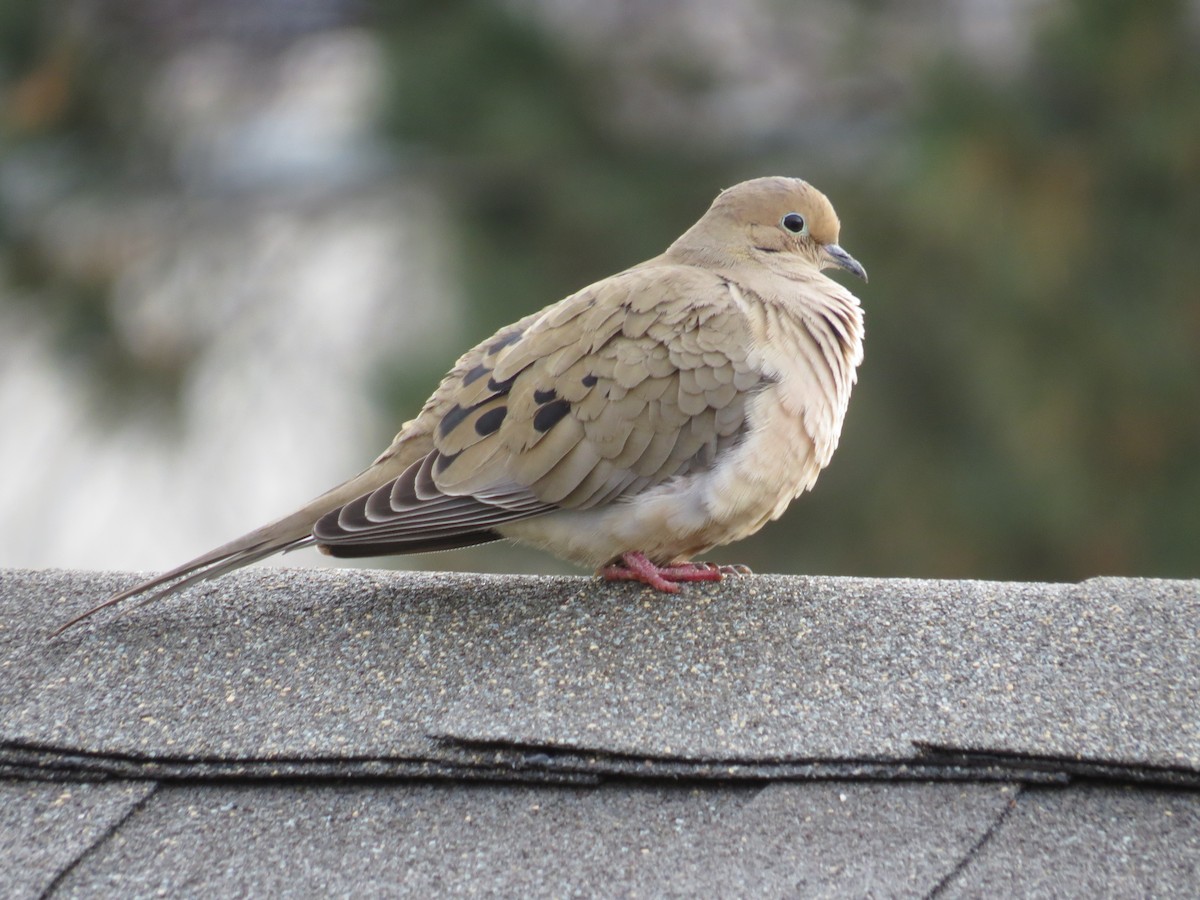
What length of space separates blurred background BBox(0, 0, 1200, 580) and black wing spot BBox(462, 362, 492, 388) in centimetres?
274

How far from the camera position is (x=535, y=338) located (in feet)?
9.34

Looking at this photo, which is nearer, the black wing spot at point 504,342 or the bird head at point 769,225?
the black wing spot at point 504,342

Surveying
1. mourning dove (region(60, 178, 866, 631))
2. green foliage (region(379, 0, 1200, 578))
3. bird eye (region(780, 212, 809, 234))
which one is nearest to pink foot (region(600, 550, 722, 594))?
mourning dove (region(60, 178, 866, 631))

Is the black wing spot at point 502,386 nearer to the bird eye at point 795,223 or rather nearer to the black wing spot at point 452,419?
the black wing spot at point 452,419

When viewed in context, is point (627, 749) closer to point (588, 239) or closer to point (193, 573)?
point (193, 573)

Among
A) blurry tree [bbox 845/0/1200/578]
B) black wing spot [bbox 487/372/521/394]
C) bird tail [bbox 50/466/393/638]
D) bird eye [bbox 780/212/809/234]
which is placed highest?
bird eye [bbox 780/212/809/234]

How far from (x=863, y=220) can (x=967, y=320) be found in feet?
1.99

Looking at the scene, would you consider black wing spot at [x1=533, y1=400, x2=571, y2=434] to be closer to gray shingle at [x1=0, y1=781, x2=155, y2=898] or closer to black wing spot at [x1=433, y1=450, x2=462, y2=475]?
black wing spot at [x1=433, y1=450, x2=462, y2=475]

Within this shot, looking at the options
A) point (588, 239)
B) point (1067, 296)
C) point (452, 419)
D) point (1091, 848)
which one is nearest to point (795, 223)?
point (452, 419)

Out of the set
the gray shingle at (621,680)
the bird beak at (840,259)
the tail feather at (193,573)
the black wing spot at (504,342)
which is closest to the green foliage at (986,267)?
the bird beak at (840,259)

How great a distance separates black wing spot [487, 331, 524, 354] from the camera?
2.96 meters

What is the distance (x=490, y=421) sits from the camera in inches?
111

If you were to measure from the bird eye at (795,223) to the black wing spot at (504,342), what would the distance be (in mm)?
753

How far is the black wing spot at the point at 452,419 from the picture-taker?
9.29 feet
